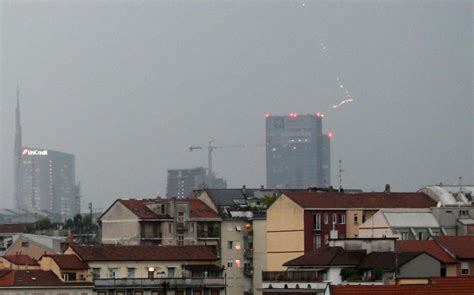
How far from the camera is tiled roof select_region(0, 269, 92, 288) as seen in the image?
389 ft

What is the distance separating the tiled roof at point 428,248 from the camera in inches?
4264

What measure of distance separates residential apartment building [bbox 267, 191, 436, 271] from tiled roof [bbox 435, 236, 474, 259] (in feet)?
45.1

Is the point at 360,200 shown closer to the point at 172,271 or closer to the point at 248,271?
the point at 248,271

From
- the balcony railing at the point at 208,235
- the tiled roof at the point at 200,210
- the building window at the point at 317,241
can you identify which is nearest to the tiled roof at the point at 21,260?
the balcony railing at the point at 208,235

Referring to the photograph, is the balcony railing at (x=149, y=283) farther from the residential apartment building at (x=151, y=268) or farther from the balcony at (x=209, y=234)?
the balcony at (x=209, y=234)

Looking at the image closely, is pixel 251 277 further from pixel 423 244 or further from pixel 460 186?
pixel 423 244

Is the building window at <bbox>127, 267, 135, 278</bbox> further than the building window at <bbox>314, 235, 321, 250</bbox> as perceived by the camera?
No

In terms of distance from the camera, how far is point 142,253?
413 ft

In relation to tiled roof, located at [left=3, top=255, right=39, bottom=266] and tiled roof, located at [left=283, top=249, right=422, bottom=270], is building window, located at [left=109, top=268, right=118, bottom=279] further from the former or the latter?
tiled roof, located at [left=283, top=249, right=422, bottom=270]

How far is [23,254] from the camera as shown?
144500 mm

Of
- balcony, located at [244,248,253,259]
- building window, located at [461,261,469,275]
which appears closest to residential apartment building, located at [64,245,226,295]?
balcony, located at [244,248,253,259]

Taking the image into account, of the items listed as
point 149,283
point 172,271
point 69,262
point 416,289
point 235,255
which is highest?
point 235,255

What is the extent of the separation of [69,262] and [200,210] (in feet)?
82.6

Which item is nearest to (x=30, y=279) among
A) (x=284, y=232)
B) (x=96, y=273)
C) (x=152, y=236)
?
(x=96, y=273)
